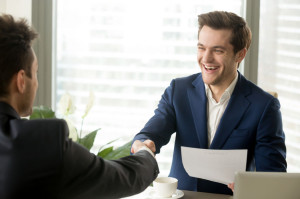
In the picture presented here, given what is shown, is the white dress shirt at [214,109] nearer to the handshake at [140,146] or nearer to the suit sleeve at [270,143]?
the suit sleeve at [270,143]

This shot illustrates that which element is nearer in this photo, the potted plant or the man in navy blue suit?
the potted plant

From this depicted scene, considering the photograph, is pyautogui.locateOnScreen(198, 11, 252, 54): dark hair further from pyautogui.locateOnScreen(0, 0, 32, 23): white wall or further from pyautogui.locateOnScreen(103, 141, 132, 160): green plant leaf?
pyautogui.locateOnScreen(0, 0, 32, 23): white wall

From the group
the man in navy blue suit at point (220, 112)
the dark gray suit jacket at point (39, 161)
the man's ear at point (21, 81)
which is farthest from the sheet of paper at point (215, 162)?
the man's ear at point (21, 81)

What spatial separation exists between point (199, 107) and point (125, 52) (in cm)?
115

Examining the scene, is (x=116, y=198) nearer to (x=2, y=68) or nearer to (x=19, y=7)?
(x=2, y=68)

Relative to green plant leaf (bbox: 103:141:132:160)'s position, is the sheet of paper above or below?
below

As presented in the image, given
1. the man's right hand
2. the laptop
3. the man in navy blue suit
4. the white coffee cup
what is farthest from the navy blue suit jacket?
the laptop

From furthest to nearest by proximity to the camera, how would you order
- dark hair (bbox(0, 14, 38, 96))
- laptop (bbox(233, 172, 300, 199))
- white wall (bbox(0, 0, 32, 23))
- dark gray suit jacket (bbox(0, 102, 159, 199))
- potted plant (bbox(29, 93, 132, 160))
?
white wall (bbox(0, 0, 32, 23))
potted plant (bbox(29, 93, 132, 160))
laptop (bbox(233, 172, 300, 199))
dark hair (bbox(0, 14, 38, 96))
dark gray suit jacket (bbox(0, 102, 159, 199))

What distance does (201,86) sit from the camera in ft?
7.50

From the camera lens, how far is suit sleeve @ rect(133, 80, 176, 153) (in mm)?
2160

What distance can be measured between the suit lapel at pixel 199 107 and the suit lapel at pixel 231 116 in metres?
0.07

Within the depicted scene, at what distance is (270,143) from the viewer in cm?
205

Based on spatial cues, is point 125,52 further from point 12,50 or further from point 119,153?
point 12,50

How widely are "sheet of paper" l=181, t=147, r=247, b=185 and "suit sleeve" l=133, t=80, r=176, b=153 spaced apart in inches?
12.0
